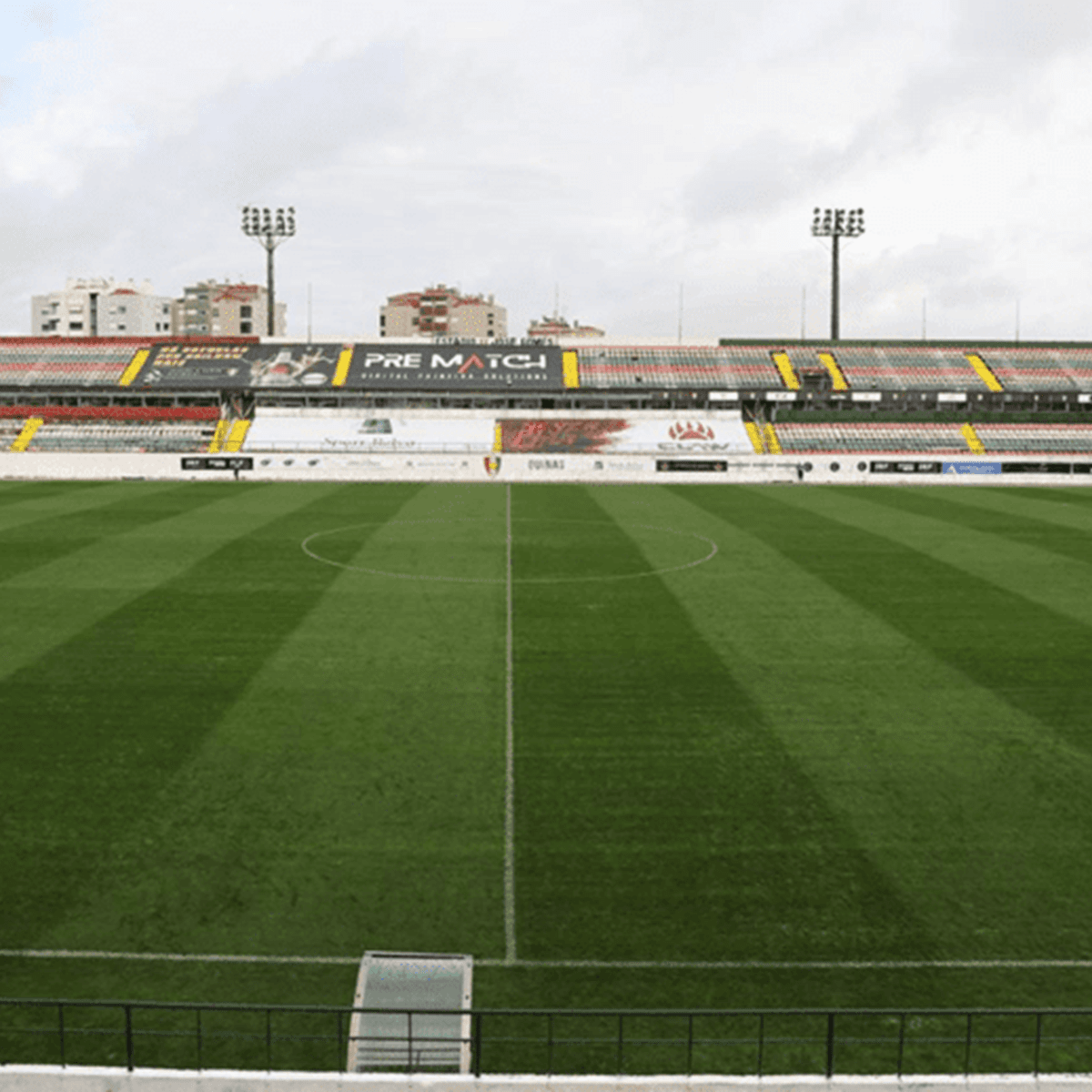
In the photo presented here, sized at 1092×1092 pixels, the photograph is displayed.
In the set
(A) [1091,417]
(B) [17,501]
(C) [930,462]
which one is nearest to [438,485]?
(B) [17,501]

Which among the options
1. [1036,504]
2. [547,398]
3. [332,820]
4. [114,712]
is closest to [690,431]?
[547,398]

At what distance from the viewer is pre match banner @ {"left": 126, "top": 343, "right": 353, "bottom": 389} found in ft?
228

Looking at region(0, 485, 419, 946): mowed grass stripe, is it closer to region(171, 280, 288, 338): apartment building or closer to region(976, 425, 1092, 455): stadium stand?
region(976, 425, 1092, 455): stadium stand

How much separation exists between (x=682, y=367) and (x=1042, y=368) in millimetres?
26168

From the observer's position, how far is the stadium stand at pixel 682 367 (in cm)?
7056

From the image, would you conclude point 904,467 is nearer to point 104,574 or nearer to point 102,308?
point 104,574

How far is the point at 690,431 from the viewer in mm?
65688

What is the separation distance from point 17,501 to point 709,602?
30811mm

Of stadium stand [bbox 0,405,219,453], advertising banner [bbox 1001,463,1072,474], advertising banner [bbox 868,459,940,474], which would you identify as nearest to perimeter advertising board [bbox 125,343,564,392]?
stadium stand [bbox 0,405,219,453]

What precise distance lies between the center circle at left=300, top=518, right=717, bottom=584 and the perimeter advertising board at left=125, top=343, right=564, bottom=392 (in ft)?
123

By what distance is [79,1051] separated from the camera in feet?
22.5

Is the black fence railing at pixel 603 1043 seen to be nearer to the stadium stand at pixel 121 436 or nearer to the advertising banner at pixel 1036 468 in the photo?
the advertising banner at pixel 1036 468

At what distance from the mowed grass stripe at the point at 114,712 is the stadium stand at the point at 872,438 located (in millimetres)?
47238

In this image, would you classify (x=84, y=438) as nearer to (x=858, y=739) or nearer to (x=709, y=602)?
(x=709, y=602)
